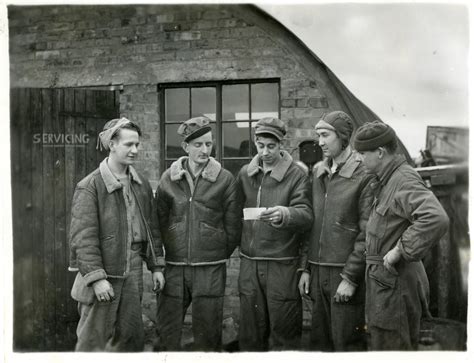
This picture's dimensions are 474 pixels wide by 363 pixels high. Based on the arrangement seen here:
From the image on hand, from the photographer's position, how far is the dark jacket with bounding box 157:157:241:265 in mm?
3090

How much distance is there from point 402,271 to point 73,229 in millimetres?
1818

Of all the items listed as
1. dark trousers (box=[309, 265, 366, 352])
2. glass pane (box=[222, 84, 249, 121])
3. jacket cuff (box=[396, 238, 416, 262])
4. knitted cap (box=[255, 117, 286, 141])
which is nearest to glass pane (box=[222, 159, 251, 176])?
glass pane (box=[222, 84, 249, 121])

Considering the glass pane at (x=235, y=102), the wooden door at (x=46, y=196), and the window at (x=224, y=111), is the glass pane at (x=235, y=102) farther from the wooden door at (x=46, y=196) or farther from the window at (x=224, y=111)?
the wooden door at (x=46, y=196)

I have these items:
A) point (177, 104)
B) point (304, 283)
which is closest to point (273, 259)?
point (304, 283)

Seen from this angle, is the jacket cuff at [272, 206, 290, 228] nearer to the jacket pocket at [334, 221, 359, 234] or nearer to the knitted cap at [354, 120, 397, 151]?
the jacket pocket at [334, 221, 359, 234]

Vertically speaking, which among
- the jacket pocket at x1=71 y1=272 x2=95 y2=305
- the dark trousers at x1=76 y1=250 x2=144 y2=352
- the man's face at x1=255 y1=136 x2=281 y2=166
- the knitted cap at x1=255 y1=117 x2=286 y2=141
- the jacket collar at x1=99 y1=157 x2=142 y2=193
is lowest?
the dark trousers at x1=76 y1=250 x2=144 y2=352

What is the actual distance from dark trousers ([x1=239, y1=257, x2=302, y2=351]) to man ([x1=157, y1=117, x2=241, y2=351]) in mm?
179

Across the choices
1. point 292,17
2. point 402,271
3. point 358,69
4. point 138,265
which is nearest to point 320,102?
point 358,69

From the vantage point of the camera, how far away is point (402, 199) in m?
2.64

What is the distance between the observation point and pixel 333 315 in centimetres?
292

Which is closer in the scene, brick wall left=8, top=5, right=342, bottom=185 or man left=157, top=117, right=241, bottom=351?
man left=157, top=117, right=241, bottom=351

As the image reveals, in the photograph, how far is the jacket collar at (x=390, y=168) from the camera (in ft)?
8.96

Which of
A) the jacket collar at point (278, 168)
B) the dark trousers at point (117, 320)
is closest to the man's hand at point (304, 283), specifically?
the jacket collar at point (278, 168)

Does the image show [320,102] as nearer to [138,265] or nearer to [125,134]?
[125,134]
